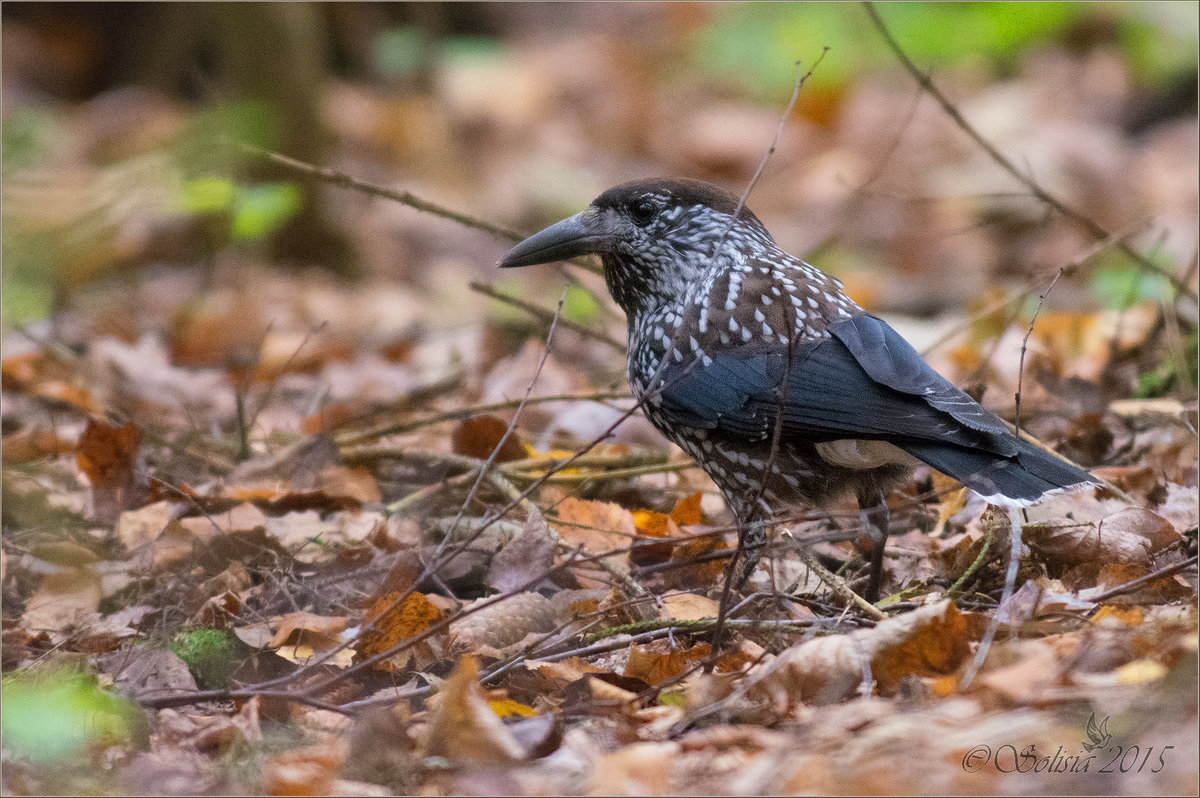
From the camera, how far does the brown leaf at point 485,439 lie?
4.16 meters

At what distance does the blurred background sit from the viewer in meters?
5.61

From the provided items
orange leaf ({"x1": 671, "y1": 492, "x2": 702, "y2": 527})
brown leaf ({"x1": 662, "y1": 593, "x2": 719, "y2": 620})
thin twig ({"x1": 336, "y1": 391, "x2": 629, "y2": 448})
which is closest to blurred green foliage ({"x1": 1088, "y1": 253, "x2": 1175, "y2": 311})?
orange leaf ({"x1": 671, "y1": 492, "x2": 702, "y2": 527})

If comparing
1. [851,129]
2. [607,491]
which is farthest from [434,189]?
[607,491]

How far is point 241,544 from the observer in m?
3.47

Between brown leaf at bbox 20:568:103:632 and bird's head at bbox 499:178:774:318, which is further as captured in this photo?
bird's head at bbox 499:178:774:318

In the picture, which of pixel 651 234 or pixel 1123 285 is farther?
pixel 1123 285

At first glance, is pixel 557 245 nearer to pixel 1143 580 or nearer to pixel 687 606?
pixel 687 606

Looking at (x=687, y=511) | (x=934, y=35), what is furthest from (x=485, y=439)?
(x=934, y=35)

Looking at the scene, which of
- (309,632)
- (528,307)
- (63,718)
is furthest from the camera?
(528,307)

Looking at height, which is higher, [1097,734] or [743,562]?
[1097,734]

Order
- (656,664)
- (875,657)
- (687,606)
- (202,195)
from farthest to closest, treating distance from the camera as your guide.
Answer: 1. (202,195)
2. (687,606)
3. (656,664)
4. (875,657)

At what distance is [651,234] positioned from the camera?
150 inches

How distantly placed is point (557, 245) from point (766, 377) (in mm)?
961

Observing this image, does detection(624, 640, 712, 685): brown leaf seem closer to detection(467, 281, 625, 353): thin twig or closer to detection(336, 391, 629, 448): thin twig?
detection(336, 391, 629, 448): thin twig
